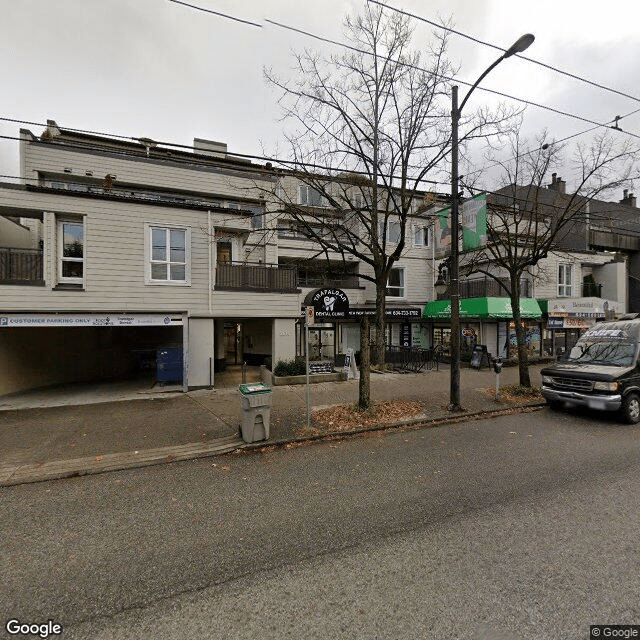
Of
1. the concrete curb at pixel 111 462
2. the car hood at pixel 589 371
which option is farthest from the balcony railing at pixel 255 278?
the car hood at pixel 589 371

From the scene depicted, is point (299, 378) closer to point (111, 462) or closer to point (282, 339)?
point (282, 339)

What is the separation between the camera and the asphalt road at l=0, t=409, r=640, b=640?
2535 millimetres

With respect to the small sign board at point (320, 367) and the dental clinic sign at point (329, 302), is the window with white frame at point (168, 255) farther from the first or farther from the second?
the small sign board at point (320, 367)

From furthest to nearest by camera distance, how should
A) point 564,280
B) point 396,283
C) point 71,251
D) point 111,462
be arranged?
1. point 564,280
2. point 396,283
3. point 71,251
4. point 111,462

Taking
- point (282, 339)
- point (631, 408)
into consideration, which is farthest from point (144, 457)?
point (631, 408)

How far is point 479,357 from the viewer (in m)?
15.7

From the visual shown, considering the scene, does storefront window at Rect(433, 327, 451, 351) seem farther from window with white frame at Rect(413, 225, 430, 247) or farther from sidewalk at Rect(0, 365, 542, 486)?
sidewalk at Rect(0, 365, 542, 486)

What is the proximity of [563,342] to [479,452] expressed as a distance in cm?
1768

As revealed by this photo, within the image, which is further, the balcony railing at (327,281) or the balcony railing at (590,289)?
the balcony railing at (590,289)

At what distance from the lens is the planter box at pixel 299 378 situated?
473 inches

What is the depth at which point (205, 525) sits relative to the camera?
3795 millimetres

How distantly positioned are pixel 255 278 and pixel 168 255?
2943 mm

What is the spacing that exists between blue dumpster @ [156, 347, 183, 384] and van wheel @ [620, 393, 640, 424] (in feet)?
39.9

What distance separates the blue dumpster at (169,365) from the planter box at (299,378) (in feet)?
10.1
